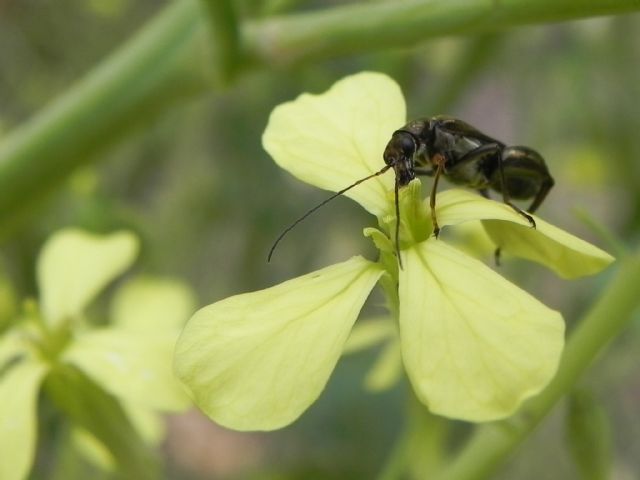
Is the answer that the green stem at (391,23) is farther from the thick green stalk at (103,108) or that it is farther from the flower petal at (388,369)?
the flower petal at (388,369)

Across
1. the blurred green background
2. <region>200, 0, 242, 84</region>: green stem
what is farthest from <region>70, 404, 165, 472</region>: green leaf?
<region>200, 0, 242, 84</region>: green stem

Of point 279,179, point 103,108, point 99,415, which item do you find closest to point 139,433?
point 99,415

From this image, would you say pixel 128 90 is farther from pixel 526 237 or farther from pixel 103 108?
pixel 526 237

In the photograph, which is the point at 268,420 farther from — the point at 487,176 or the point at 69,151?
the point at 69,151

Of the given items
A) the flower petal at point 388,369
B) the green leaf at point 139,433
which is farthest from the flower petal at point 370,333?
the green leaf at point 139,433

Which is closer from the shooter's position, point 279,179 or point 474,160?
point 474,160

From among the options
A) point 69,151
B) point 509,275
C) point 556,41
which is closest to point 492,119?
point 556,41

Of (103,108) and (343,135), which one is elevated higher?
(103,108)
